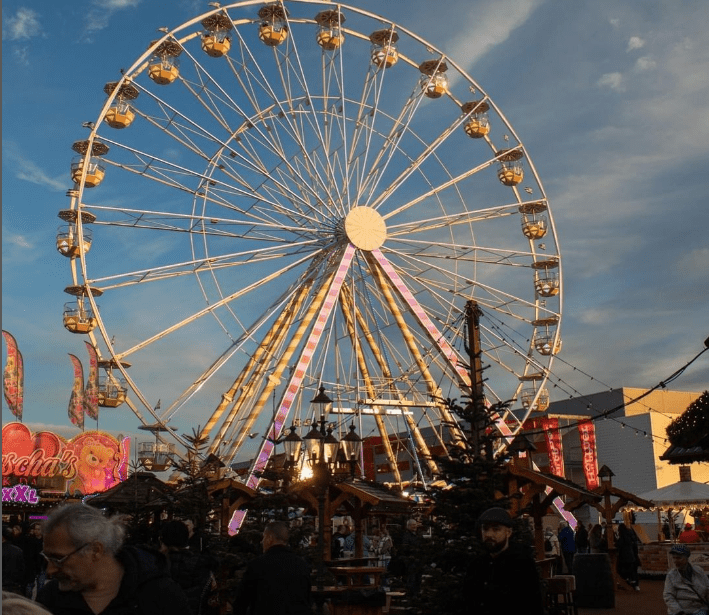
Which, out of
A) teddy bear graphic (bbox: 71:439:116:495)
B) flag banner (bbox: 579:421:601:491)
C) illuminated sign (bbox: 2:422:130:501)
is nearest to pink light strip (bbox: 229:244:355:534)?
illuminated sign (bbox: 2:422:130:501)

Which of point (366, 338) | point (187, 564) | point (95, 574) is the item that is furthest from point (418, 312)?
point (95, 574)

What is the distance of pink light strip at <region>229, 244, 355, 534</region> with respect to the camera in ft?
65.6

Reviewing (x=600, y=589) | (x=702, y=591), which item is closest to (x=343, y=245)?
(x=600, y=589)

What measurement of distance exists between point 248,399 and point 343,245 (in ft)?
14.6

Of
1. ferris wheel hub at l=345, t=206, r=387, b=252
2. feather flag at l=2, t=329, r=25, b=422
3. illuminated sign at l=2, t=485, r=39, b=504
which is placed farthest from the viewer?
feather flag at l=2, t=329, r=25, b=422

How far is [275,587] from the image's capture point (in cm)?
487

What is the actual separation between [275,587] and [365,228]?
58.8 ft

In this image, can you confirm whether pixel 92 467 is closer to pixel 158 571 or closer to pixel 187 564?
pixel 187 564

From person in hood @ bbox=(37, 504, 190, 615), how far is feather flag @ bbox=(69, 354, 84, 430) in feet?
128

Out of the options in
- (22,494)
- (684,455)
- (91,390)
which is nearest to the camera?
(684,455)

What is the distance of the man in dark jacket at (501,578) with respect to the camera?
405cm

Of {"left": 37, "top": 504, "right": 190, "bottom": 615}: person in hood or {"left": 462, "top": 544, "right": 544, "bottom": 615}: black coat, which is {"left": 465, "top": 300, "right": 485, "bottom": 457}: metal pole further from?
{"left": 37, "top": 504, "right": 190, "bottom": 615}: person in hood

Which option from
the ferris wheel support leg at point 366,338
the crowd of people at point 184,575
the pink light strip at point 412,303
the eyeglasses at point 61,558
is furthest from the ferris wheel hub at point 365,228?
the eyeglasses at point 61,558

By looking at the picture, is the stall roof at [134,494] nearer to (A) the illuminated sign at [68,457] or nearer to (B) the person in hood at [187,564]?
(B) the person in hood at [187,564]
